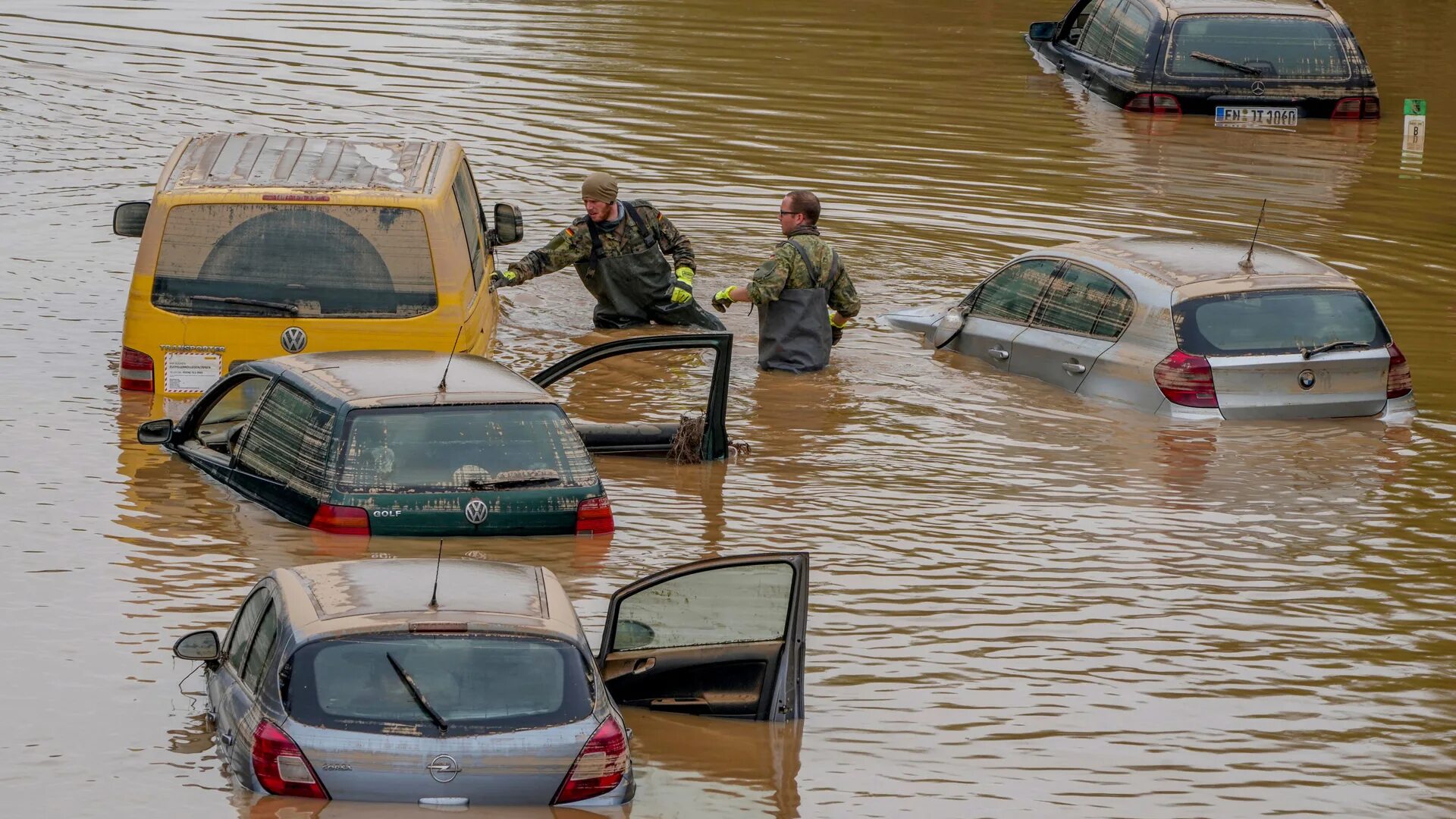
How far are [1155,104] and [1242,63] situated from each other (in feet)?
3.81

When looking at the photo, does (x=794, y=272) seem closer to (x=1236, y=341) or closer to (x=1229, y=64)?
(x=1236, y=341)

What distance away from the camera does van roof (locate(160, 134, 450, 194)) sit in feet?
43.1

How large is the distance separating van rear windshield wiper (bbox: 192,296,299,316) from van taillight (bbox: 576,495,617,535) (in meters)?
2.64

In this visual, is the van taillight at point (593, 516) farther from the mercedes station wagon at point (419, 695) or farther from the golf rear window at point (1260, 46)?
the golf rear window at point (1260, 46)

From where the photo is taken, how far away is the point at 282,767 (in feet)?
24.9

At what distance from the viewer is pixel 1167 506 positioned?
43.7 ft

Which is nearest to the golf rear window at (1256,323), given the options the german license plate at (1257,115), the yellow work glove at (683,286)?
the yellow work glove at (683,286)

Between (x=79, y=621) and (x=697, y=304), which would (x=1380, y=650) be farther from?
(x=697, y=304)

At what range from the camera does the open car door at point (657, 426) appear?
510 inches

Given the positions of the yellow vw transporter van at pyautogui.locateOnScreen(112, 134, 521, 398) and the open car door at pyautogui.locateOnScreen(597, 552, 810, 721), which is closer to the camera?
the open car door at pyautogui.locateOnScreen(597, 552, 810, 721)

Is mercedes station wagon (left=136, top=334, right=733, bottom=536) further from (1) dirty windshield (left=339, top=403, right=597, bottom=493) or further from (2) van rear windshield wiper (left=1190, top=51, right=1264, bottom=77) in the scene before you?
(2) van rear windshield wiper (left=1190, top=51, right=1264, bottom=77)

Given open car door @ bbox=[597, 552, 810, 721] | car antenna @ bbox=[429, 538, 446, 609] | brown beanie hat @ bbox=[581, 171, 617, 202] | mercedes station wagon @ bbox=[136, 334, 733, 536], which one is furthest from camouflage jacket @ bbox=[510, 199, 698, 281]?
car antenna @ bbox=[429, 538, 446, 609]

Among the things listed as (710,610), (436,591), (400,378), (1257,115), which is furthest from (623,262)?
(1257,115)

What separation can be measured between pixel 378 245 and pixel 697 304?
5.06 m
